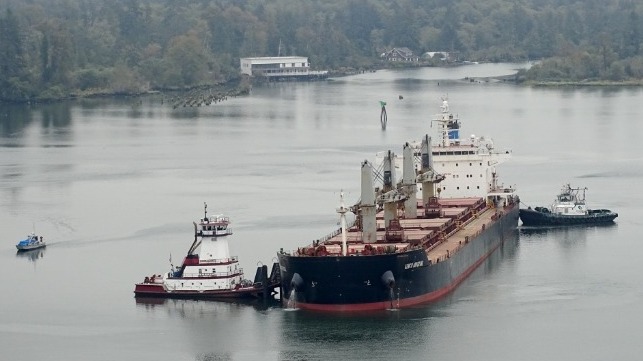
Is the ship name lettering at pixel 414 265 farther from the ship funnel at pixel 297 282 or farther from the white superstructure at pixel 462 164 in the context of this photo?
the white superstructure at pixel 462 164

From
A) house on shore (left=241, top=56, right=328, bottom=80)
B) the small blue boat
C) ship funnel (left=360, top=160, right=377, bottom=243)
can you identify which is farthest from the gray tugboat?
house on shore (left=241, top=56, right=328, bottom=80)

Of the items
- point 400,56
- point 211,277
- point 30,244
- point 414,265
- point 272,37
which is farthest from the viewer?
point 400,56

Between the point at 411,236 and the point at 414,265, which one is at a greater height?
the point at 411,236

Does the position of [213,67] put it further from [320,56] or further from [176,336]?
[176,336]

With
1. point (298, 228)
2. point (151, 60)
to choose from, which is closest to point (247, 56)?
point (151, 60)

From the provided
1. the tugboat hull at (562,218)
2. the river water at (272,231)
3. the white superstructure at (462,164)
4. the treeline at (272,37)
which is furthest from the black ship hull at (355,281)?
the treeline at (272,37)

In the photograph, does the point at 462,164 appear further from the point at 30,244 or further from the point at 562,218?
the point at 30,244

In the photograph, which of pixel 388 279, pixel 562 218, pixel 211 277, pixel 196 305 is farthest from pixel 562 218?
pixel 196 305
